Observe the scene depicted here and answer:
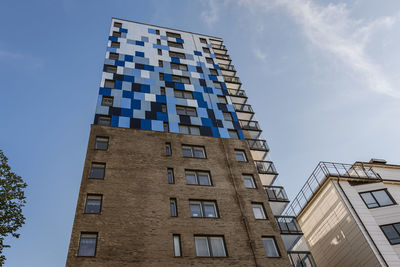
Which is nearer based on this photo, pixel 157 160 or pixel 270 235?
pixel 270 235

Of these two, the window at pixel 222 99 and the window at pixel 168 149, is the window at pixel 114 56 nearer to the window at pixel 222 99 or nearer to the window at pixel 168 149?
the window at pixel 222 99

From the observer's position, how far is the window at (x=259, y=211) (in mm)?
23172

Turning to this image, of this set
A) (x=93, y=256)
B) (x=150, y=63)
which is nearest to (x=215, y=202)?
(x=93, y=256)

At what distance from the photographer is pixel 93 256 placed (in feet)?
57.3

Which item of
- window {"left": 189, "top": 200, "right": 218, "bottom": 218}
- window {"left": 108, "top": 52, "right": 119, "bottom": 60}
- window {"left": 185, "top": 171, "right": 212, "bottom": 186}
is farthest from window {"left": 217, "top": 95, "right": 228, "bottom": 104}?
window {"left": 189, "top": 200, "right": 218, "bottom": 218}

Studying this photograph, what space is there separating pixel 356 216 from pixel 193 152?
1396 centimetres

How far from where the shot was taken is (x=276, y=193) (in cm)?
2638

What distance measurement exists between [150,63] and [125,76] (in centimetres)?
460

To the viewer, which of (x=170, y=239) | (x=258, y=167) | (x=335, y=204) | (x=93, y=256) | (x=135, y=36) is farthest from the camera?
(x=135, y=36)

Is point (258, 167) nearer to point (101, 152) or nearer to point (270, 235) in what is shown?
point (270, 235)

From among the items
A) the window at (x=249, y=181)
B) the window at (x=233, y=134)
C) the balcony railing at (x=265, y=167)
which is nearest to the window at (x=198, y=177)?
the window at (x=249, y=181)

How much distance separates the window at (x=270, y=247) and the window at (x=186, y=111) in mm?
14147

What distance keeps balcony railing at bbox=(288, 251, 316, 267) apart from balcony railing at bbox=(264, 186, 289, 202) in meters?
4.59

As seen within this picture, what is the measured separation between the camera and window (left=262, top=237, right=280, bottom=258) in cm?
2077
